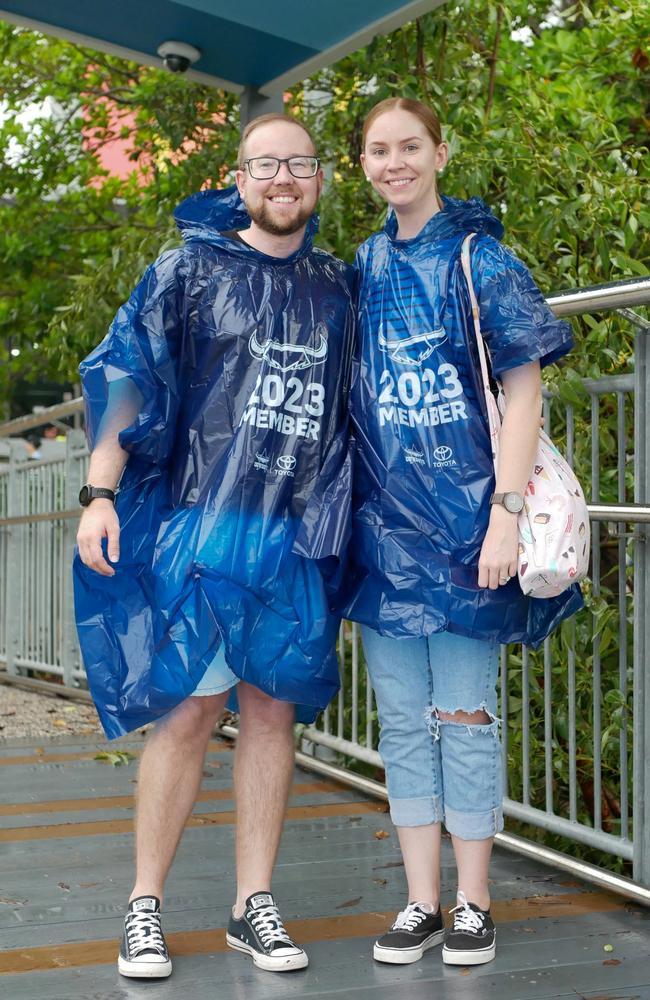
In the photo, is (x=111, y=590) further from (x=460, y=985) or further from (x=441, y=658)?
(x=460, y=985)

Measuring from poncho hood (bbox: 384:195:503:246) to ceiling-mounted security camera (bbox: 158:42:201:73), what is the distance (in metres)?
2.06

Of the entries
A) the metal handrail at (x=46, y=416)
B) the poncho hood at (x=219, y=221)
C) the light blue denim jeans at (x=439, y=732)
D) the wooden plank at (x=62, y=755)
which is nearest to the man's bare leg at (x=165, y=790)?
the light blue denim jeans at (x=439, y=732)

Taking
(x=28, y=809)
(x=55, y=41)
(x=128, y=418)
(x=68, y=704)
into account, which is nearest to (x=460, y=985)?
(x=128, y=418)

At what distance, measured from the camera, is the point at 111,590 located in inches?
99.7

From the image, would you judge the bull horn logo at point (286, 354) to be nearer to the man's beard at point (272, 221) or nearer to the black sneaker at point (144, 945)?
the man's beard at point (272, 221)

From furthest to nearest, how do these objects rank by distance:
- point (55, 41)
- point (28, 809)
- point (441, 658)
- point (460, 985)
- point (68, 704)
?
point (55, 41) → point (68, 704) → point (28, 809) → point (441, 658) → point (460, 985)

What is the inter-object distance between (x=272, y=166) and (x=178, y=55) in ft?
6.47

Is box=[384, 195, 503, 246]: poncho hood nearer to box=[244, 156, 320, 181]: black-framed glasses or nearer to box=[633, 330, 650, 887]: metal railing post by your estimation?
box=[244, 156, 320, 181]: black-framed glasses

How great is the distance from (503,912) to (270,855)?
2.00 feet

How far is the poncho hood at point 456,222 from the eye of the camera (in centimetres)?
250

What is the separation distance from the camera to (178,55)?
427cm

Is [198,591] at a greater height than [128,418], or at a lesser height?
lesser

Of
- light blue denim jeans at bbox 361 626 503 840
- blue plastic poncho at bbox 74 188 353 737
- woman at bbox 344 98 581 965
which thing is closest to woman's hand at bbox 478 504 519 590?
woman at bbox 344 98 581 965

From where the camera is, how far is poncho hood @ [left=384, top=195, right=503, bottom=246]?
2502mm
